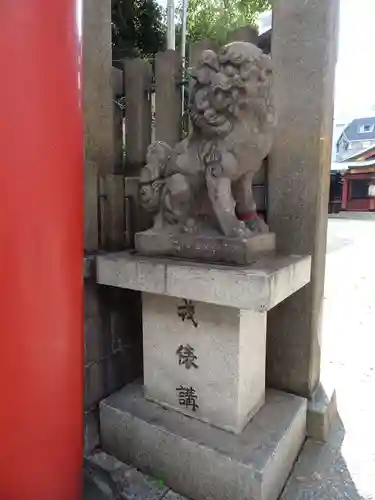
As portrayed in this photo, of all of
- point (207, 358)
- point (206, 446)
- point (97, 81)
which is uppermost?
point (97, 81)

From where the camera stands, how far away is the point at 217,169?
1671 mm

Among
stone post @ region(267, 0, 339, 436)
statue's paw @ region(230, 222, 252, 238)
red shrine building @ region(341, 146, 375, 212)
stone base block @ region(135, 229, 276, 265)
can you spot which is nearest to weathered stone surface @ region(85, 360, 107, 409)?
stone base block @ region(135, 229, 276, 265)

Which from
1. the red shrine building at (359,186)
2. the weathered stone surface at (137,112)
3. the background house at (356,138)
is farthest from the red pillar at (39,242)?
the background house at (356,138)

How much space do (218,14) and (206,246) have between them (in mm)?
3682

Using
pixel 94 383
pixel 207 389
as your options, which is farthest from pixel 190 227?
pixel 94 383

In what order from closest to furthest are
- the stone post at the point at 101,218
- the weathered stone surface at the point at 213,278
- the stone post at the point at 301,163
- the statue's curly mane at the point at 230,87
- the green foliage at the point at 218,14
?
1. the weathered stone surface at the point at 213,278
2. the statue's curly mane at the point at 230,87
3. the stone post at the point at 301,163
4. the stone post at the point at 101,218
5. the green foliage at the point at 218,14

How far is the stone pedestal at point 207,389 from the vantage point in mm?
1547

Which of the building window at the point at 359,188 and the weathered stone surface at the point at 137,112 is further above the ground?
the weathered stone surface at the point at 137,112

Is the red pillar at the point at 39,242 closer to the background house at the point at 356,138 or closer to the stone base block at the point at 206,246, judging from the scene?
the stone base block at the point at 206,246

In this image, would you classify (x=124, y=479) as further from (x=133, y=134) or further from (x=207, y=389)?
(x=133, y=134)

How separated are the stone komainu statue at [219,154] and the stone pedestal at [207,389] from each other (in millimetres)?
245

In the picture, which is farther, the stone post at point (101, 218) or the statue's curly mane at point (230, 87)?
the stone post at point (101, 218)

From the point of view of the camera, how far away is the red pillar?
1.20m

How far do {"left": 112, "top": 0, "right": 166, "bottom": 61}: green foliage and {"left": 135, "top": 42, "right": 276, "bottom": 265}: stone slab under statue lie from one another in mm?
2167
